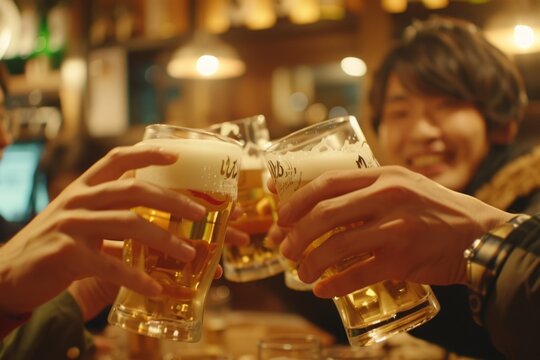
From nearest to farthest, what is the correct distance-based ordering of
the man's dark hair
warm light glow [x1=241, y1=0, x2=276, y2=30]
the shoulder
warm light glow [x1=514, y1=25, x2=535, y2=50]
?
the shoulder
the man's dark hair
warm light glow [x1=514, y1=25, x2=535, y2=50]
warm light glow [x1=241, y1=0, x2=276, y2=30]

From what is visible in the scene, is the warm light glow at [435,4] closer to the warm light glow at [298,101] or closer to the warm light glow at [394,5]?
the warm light glow at [394,5]

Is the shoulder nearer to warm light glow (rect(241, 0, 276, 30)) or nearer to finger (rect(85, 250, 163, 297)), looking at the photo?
finger (rect(85, 250, 163, 297))

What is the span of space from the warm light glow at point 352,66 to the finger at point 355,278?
3015 millimetres


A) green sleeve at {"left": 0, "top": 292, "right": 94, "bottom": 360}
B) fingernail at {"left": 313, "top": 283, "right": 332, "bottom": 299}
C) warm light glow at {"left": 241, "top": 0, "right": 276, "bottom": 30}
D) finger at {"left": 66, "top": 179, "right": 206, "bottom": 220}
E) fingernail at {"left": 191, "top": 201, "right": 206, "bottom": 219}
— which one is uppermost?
warm light glow at {"left": 241, "top": 0, "right": 276, "bottom": 30}

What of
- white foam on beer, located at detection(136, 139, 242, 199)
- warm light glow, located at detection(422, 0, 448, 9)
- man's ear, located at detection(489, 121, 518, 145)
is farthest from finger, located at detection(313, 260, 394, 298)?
warm light glow, located at detection(422, 0, 448, 9)

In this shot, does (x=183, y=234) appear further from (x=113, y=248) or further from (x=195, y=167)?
(x=113, y=248)

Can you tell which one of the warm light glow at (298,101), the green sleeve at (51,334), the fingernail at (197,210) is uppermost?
the fingernail at (197,210)

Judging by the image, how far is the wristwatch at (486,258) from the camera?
0.73m

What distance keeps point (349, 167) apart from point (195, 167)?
0.23 m

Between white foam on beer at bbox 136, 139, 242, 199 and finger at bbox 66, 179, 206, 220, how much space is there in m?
0.07

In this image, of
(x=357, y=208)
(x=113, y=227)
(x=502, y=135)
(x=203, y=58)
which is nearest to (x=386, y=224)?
(x=357, y=208)

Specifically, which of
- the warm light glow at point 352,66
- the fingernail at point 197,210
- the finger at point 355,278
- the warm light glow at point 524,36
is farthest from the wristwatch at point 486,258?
the warm light glow at point 352,66

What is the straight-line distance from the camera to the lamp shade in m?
3.25

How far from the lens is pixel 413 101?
197cm
